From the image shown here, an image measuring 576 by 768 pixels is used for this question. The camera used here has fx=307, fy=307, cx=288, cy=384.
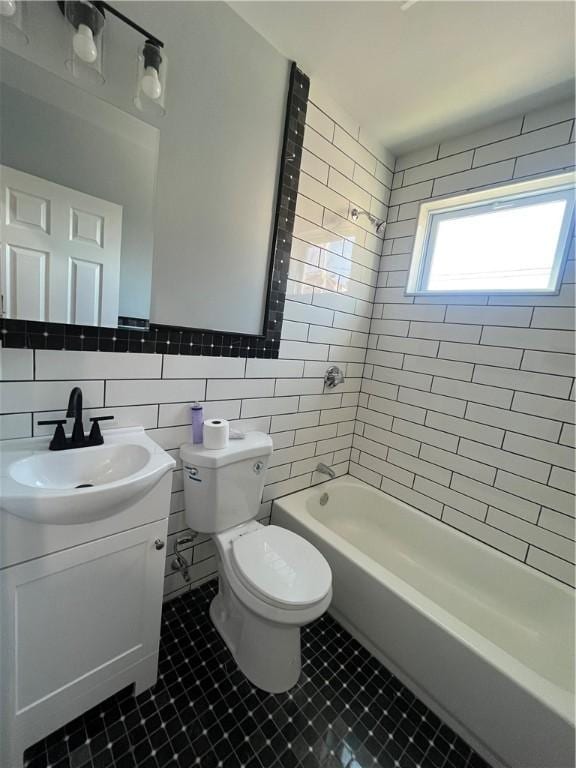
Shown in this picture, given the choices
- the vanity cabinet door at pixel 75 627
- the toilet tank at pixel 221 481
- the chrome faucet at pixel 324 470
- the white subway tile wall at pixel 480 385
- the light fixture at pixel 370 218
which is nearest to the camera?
the vanity cabinet door at pixel 75 627

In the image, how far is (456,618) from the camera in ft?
4.23

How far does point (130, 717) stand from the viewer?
1.07 meters

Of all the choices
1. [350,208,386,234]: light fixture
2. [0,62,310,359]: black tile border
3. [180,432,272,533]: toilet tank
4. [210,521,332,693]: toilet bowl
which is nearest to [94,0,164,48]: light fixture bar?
[0,62,310,359]: black tile border

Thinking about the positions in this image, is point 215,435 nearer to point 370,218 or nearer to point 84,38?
point 84,38

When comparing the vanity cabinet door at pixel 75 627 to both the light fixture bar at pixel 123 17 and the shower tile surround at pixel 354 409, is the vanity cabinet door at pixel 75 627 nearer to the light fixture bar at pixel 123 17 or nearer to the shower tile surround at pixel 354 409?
the shower tile surround at pixel 354 409

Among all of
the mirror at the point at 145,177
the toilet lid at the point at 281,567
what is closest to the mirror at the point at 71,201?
the mirror at the point at 145,177

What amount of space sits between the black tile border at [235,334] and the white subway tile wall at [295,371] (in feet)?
0.13

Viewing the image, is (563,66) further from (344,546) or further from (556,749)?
(556,749)

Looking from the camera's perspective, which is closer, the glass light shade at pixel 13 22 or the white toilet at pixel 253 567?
the glass light shade at pixel 13 22

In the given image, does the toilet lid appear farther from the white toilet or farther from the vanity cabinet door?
the vanity cabinet door

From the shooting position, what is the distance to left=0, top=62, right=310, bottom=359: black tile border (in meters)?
0.96

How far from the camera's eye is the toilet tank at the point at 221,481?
1266 mm

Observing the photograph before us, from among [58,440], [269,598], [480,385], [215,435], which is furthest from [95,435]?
[480,385]

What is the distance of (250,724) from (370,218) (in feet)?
8.12
